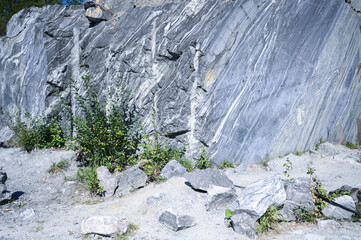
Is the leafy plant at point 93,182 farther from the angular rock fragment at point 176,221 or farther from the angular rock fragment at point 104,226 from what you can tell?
the angular rock fragment at point 176,221

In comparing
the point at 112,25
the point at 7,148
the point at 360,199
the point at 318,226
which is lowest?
the point at 7,148

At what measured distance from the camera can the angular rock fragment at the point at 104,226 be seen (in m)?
3.66

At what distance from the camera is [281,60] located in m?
5.97

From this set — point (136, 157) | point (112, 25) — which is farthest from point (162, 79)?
point (112, 25)

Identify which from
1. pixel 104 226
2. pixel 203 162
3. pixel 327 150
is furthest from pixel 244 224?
pixel 327 150

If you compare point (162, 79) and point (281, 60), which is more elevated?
point (281, 60)

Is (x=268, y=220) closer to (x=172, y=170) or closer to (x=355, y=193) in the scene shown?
(x=355, y=193)

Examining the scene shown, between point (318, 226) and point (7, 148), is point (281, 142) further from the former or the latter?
point (7, 148)

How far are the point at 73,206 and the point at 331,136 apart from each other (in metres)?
5.88

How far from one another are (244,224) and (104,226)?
1.62 m

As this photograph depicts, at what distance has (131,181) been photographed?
5102 millimetres

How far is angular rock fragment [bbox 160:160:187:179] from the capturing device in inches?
205

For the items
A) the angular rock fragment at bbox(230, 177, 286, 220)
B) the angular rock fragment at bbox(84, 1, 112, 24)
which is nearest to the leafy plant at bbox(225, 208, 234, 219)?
the angular rock fragment at bbox(230, 177, 286, 220)

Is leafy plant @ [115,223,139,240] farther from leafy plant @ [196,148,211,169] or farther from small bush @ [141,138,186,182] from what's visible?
leafy plant @ [196,148,211,169]
